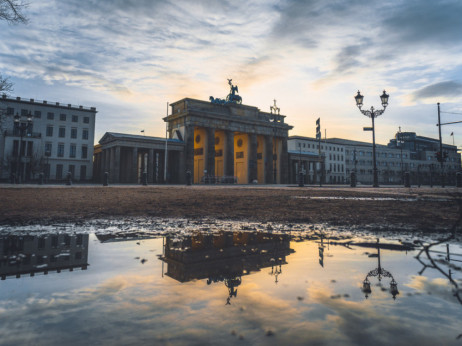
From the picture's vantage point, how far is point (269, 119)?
64125mm

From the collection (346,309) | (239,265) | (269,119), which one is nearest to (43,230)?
(239,265)

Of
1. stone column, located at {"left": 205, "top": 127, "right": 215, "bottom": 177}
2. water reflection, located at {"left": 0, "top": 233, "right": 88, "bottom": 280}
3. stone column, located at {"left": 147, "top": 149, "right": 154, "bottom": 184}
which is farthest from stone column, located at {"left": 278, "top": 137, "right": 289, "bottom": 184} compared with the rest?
water reflection, located at {"left": 0, "top": 233, "right": 88, "bottom": 280}

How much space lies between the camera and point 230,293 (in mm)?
1818

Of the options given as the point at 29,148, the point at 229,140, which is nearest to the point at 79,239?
the point at 229,140

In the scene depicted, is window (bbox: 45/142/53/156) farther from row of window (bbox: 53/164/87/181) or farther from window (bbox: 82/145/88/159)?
window (bbox: 82/145/88/159)

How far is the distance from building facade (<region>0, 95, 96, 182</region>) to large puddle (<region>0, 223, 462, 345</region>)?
58.5 m

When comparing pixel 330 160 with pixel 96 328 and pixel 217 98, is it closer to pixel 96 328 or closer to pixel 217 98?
pixel 217 98

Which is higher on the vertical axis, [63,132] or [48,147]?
[63,132]

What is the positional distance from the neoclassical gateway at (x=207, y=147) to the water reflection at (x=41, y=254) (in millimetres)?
45536

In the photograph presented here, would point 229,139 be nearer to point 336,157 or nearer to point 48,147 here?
point 48,147

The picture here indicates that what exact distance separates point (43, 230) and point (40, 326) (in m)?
3.31

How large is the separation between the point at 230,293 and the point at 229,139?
58042 mm

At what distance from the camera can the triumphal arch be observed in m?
55.1

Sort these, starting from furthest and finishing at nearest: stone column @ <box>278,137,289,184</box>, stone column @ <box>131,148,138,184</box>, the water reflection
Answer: stone column @ <box>278,137,289,184</box> → stone column @ <box>131,148,138,184</box> → the water reflection
